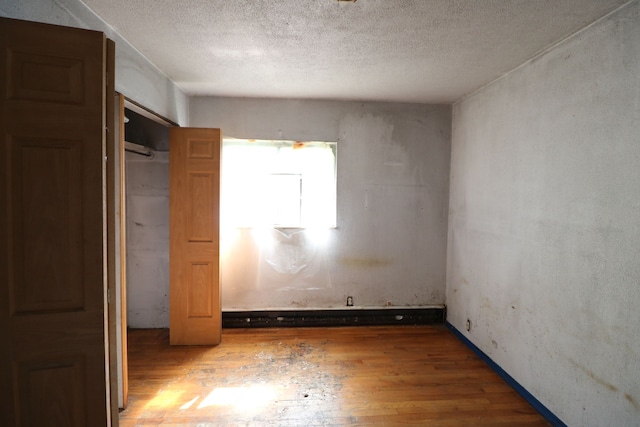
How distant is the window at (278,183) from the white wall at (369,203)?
0.13 metres

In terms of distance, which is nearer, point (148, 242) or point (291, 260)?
point (148, 242)

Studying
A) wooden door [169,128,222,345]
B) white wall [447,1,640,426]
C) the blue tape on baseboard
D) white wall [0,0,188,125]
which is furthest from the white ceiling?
the blue tape on baseboard

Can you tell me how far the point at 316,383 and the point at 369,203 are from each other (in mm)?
2055

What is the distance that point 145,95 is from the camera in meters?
2.54

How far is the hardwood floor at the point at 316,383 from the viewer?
2.20 m

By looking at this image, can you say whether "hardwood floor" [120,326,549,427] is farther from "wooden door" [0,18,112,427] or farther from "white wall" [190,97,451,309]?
"wooden door" [0,18,112,427]

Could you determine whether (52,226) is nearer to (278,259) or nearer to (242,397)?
(242,397)

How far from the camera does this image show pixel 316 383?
2.59 m

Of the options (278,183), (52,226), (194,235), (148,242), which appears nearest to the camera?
(52,226)

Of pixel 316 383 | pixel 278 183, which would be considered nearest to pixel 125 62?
pixel 278 183

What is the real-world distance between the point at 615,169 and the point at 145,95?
3.27 metres

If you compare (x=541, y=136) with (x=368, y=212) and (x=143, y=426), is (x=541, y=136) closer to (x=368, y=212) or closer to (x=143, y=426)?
(x=368, y=212)

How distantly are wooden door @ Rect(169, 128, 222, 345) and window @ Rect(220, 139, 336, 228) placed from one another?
19.5 inches

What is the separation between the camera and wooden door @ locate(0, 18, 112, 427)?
4.20 feet
